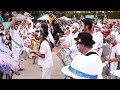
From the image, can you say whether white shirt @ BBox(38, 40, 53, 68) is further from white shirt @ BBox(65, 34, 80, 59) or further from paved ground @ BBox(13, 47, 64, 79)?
paved ground @ BBox(13, 47, 64, 79)

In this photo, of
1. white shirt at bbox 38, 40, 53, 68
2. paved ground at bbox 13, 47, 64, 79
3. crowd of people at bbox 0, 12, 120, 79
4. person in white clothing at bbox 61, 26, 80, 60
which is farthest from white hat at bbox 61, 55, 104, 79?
paved ground at bbox 13, 47, 64, 79

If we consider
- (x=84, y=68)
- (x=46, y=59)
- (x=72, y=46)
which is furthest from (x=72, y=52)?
(x=84, y=68)

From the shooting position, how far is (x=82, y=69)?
114 inches

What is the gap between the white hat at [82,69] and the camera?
2.88 metres

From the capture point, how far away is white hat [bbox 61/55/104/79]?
2883 mm

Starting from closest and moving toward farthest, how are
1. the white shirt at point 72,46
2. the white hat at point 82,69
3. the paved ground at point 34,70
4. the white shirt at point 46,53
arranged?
the white hat at point 82,69 < the white shirt at point 46,53 < the white shirt at point 72,46 < the paved ground at point 34,70

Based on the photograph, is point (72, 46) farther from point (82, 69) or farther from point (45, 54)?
point (82, 69)

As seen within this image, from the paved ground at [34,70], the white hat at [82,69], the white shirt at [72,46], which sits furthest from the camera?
the paved ground at [34,70]

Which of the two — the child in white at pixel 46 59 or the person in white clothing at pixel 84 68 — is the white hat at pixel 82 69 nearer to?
the person in white clothing at pixel 84 68

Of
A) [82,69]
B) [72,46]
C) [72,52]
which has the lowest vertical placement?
[72,52]

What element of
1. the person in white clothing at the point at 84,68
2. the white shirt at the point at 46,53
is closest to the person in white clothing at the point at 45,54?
the white shirt at the point at 46,53
